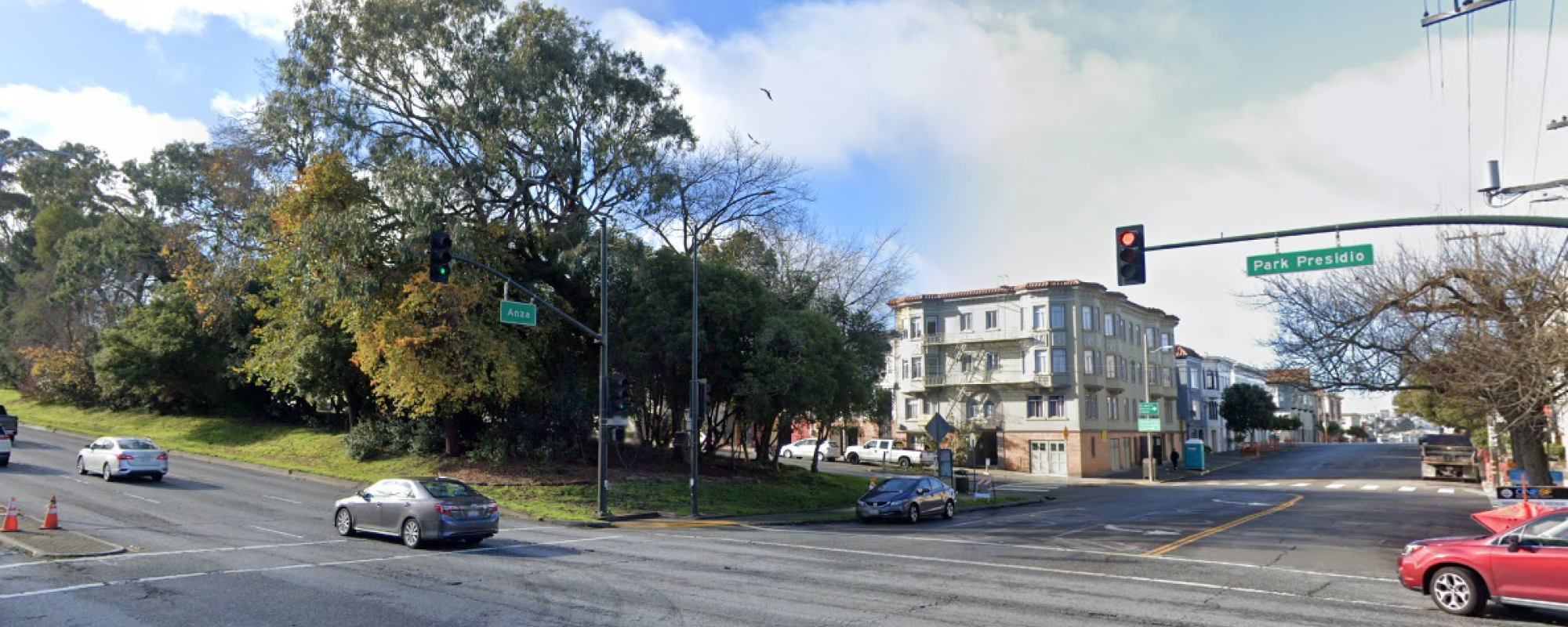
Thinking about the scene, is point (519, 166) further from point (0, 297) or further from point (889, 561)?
point (0, 297)

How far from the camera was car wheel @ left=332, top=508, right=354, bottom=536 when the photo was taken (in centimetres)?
1858

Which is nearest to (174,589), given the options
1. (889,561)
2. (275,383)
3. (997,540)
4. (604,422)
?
(889,561)

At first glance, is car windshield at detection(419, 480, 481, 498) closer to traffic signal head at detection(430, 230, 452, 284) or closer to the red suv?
traffic signal head at detection(430, 230, 452, 284)

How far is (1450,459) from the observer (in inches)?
1957

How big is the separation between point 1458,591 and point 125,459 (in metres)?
33.3

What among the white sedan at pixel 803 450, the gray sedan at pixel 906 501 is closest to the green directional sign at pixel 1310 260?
the gray sedan at pixel 906 501

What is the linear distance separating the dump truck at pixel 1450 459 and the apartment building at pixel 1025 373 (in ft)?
49.0

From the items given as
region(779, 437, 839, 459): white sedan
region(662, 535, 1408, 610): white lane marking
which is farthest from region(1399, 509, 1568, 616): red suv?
region(779, 437, 839, 459): white sedan

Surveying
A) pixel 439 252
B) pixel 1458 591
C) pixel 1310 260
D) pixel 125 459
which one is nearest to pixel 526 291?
pixel 439 252

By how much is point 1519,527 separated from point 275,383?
125 feet

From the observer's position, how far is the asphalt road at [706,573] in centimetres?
1089

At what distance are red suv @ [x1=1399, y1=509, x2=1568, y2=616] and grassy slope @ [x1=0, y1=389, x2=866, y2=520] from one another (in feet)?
61.8

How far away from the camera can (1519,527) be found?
10938mm

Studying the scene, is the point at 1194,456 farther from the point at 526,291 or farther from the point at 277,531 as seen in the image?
the point at 277,531
